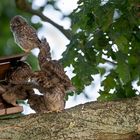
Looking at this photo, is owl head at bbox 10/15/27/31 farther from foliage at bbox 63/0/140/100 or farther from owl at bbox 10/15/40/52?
foliage at bbox 63/0/140/100

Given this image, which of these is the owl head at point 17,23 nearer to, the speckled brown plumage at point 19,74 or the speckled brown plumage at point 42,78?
the speckled brown plumage at point 42,78

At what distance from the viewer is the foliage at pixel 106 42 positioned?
3061 millimetres

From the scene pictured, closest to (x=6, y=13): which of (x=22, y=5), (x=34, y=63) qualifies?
(x=22, y=5)

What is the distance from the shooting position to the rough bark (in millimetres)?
2607

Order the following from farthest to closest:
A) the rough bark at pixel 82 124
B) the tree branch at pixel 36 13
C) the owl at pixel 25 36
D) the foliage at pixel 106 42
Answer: the tree branch at pixel 36 13
the foliage at pixel 106 42
the owl at pixel 25 36
the rough bark at pixel 82 124

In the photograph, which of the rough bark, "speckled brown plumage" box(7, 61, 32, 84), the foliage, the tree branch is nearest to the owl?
"speckled brown plumage" box(7, 61, 32, 84)

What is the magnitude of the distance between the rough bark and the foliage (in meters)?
0.38

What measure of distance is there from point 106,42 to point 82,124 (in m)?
0.68

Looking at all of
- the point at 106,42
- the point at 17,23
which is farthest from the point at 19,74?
the point at 106,42

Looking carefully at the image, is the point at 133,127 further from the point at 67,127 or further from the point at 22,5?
the point at 22,5

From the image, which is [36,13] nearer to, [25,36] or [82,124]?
[25,36]

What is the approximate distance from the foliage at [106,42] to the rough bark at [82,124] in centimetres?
38

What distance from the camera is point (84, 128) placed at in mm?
2645

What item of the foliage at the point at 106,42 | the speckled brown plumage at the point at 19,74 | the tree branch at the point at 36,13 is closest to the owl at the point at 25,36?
the speckled brown plumage at the point at 19,74
